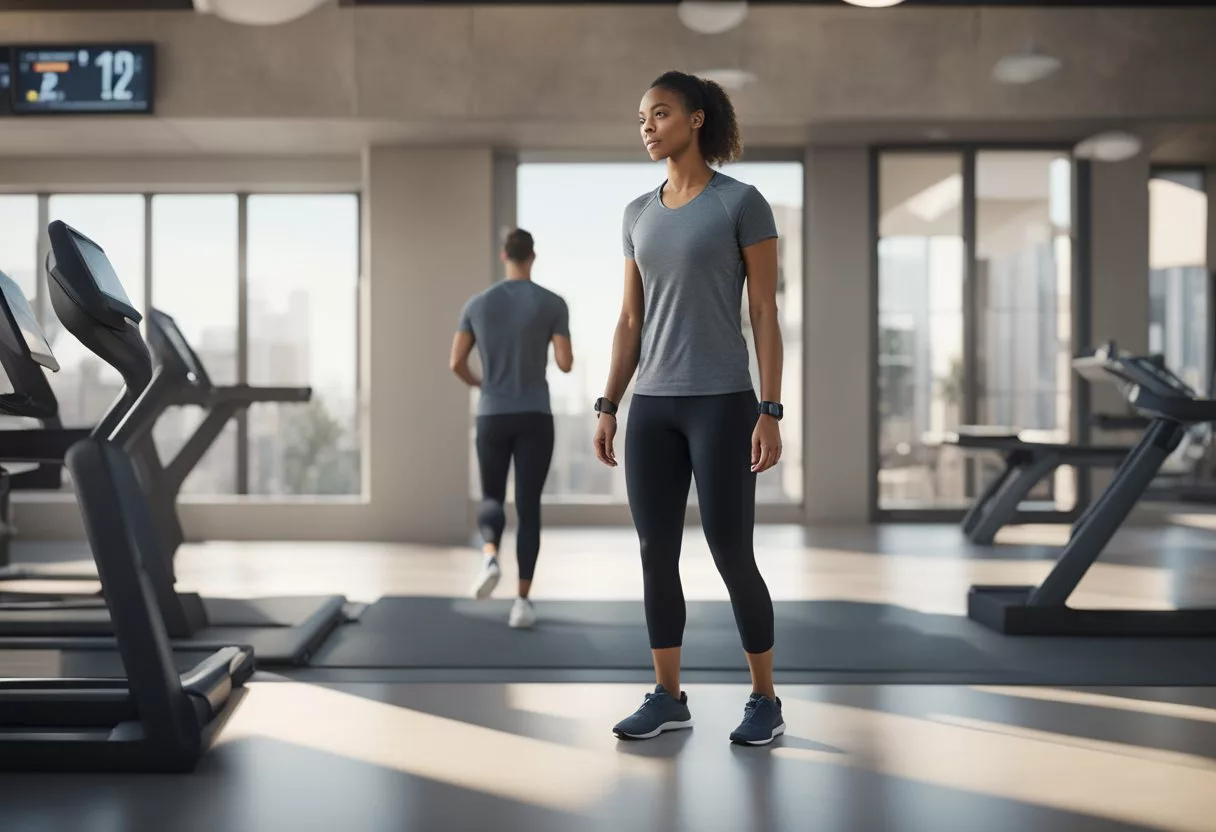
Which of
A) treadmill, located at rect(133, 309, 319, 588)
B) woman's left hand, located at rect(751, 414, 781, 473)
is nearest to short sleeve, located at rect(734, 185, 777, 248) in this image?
woman's left hand, located at rect(751, 414, 781, 473)

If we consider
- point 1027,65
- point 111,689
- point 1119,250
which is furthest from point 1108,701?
point 1119,250

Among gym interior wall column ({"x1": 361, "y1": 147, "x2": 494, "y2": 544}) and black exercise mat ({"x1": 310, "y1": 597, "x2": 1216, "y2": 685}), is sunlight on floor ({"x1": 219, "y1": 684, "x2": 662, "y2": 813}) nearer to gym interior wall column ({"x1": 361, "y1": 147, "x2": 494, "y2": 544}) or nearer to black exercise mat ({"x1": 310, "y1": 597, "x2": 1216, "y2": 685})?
black exercise mat ({"x1": 310, "y1": 597, "x2": 1216, "y2": 685})

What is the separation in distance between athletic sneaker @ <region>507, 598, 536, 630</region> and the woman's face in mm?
2011

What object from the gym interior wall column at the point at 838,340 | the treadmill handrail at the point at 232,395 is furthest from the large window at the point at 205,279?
the gym interior wall column at the point at 838,340

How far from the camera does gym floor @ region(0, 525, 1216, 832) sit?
6.66 ft

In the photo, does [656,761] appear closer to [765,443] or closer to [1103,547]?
[765,443]

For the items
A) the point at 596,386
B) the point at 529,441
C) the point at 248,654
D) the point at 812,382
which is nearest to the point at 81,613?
the point at 248,654

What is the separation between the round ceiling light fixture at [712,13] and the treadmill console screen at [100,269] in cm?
406

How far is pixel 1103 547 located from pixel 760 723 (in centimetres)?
210

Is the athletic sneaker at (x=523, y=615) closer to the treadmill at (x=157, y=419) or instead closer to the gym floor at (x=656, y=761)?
the gym floor at (x=656, y=761)

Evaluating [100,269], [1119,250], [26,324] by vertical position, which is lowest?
[26,324]

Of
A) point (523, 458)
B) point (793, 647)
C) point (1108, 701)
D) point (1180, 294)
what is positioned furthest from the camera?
point (1180, 294)

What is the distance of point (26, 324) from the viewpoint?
8.20 feet

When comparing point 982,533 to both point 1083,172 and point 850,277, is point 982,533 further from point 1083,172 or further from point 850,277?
point 1083,172
